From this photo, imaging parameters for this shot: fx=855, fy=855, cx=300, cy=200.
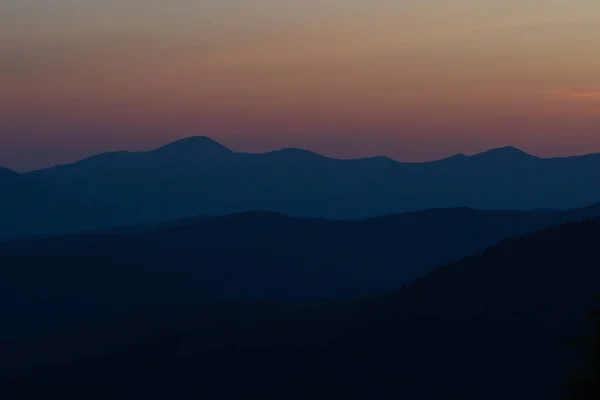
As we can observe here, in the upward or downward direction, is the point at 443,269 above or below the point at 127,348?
above

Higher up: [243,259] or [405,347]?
[243,259]

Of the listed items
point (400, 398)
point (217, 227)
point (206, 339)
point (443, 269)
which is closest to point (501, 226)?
point (217, 227)

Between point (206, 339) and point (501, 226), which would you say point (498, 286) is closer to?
point (206, 339)

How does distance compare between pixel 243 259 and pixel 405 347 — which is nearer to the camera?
pixel 405 347

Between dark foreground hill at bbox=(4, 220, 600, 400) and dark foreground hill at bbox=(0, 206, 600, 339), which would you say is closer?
dark foreground hill at bbox=(4, 220, 600, 400)

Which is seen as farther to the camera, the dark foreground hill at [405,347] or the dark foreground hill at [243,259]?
the dark foreground hill at [243,259]
